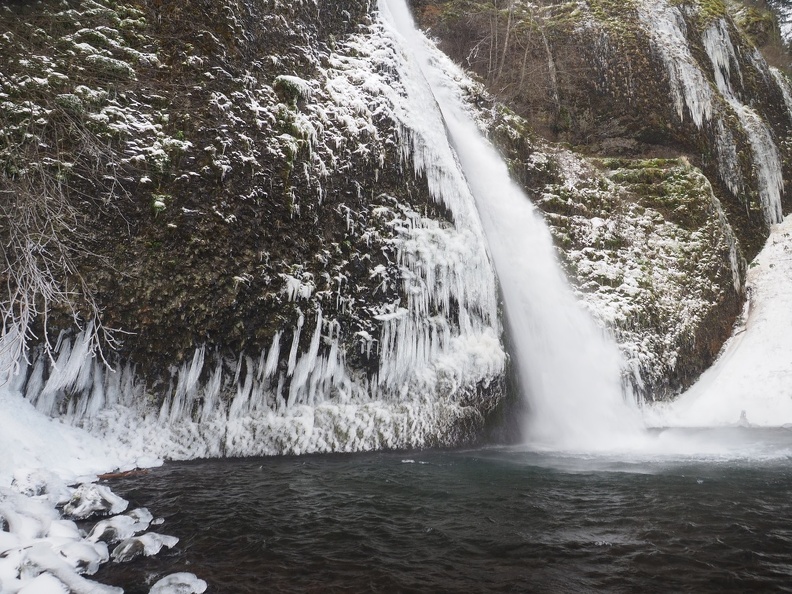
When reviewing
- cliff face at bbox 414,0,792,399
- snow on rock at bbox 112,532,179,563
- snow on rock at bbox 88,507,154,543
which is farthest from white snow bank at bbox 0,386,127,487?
cliff face at bbox 414,0,792,399

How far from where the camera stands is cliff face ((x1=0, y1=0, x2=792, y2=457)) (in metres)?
5.68

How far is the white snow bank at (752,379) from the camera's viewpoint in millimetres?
9773

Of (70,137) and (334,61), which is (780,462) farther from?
(70,137)

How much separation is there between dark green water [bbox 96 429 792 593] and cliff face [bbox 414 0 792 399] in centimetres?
538

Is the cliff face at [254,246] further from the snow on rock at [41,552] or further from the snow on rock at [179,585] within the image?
the snow on rock at [179,585]

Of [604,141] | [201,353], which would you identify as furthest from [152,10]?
[604,141]

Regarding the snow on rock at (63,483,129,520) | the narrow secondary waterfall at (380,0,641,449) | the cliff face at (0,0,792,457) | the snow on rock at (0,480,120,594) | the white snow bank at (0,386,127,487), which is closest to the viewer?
the snow on rock at (0,480,120,594)

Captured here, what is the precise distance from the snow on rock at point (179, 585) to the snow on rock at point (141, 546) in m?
0.49

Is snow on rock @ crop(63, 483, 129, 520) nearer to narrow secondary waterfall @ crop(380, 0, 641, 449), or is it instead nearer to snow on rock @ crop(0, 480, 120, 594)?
snow on rock @ crop(0, 480, 120, 594)

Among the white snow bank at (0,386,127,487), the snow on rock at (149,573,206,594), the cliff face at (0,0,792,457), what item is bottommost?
the white snow bank at (0,386,127,487)

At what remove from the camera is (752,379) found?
10.3 m

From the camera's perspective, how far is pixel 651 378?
10.2m

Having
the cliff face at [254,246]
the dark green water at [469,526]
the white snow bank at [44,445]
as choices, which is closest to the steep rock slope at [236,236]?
the cliff face at [254,246]

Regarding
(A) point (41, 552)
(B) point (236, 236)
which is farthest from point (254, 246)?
(A) point (41, 552)
